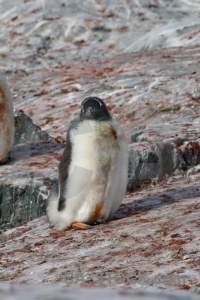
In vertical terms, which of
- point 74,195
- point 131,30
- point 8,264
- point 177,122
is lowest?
point 8,264

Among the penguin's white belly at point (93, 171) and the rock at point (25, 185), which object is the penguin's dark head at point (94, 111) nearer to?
the penguin's white belly at point (93, 171)

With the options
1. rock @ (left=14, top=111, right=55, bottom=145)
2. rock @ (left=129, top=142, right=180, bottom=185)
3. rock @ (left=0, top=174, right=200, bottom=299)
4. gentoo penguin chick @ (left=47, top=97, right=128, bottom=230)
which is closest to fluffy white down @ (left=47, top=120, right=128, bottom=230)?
gentoo penguin chick @ (left=47, top=97, right=128, bottom=230)

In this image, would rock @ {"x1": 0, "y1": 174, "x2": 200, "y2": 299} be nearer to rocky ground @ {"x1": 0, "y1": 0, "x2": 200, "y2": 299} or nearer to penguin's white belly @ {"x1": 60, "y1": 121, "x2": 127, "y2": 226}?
rocky ground @ {"x1": 0, "y1": 0, "x2": 200, "y2": 299}

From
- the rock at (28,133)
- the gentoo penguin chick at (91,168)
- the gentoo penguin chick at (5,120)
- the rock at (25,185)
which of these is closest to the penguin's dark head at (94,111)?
the gentoo penguin chick at (91,168)

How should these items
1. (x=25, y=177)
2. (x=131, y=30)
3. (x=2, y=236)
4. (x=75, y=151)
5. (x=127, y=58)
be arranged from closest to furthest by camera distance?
(x=75, y=151) < (x=2, y=236) < (x=25, y=177) < (x=127, y=58) < (x=131, y=30)

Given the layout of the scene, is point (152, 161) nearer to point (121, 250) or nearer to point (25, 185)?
point (25, 185)

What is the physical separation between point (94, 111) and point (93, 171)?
1.82 feet

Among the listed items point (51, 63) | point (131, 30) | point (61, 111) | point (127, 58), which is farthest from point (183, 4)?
point (61, 111)

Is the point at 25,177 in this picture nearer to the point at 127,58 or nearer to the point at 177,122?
the point at 177,122

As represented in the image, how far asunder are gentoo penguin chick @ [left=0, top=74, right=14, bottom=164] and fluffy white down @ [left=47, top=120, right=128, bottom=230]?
335 cm

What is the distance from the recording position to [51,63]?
22.2 metres

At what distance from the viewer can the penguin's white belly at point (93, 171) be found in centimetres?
727

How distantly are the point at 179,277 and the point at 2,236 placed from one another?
353 centimetres

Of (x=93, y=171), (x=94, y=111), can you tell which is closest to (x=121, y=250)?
(x=93, y=171)
